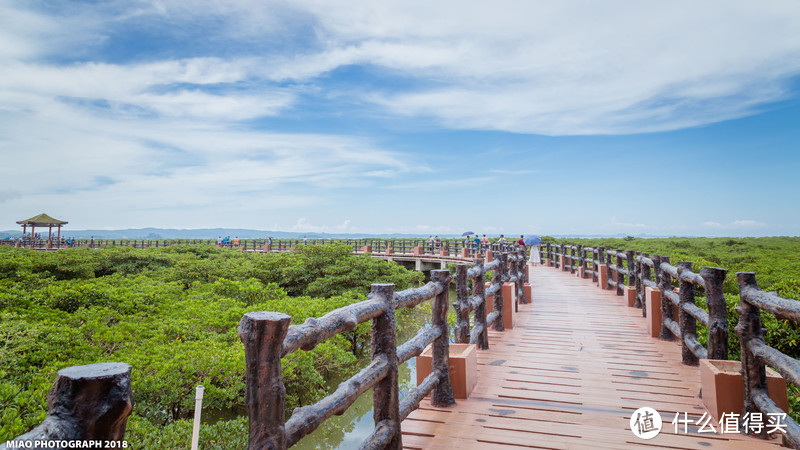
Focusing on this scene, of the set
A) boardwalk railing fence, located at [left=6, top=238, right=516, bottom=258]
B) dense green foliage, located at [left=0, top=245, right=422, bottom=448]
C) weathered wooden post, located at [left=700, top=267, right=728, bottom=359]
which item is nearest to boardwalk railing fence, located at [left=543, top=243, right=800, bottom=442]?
weathered wooden post, located at [left=700, top=267, right=728, bottom=359]

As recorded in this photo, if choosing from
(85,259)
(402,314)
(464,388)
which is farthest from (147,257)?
(464,388)

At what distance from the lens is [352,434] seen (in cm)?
789

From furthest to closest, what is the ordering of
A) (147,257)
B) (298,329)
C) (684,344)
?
(147,257) < (684,344) < (298,329)

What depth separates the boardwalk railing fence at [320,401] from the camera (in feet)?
3.74

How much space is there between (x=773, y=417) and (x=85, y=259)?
22.3 metres

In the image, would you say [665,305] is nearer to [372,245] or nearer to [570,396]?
[570,396]

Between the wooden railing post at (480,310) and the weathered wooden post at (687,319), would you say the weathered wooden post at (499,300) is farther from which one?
the weathered wooden post at (687,319)

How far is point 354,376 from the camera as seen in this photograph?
8.70ft

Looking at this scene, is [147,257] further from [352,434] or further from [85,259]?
[352,434]

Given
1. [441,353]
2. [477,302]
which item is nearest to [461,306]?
[477,302]

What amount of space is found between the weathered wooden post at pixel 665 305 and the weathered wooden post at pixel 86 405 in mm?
6209

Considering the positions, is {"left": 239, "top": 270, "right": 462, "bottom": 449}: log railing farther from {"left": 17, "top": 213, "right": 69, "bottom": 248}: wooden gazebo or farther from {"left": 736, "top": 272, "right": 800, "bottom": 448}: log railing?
{"left": 17, "top": 213, "right": 69, "bottom": 248}: wooden gazebo

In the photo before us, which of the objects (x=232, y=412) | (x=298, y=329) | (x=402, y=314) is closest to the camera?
(x=298, y=329)

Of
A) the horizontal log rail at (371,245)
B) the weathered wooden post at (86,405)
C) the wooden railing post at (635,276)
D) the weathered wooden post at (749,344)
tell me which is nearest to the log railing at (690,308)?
the weathered wooden post at (749,344)
